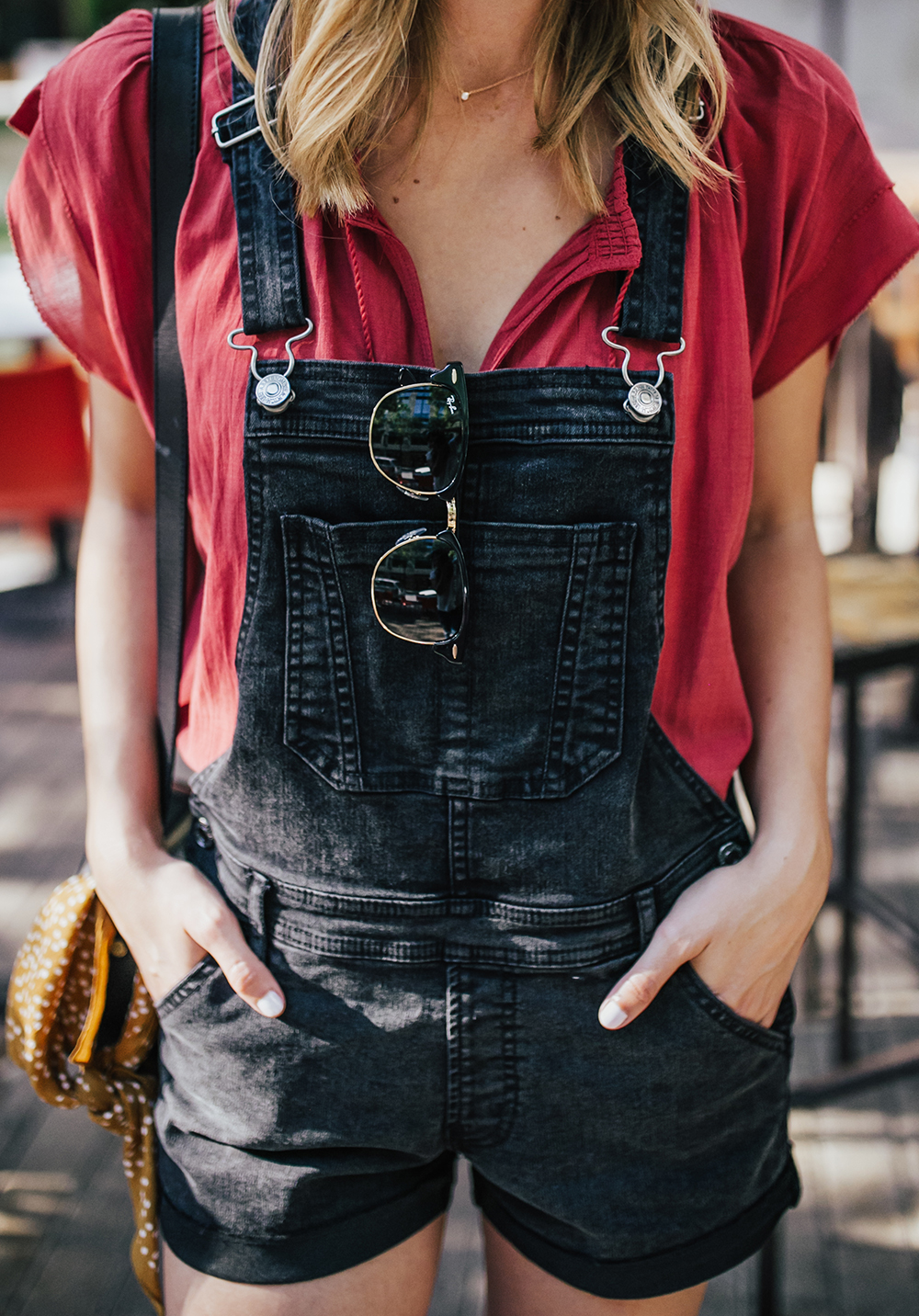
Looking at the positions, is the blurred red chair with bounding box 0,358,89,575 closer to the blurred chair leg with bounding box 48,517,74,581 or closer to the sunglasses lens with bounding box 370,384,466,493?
the blurred chair leg with bounding box 48,517,74,581

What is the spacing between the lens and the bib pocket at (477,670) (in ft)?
2.99

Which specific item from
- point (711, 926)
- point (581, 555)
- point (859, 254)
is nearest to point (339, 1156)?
point (711, 926)

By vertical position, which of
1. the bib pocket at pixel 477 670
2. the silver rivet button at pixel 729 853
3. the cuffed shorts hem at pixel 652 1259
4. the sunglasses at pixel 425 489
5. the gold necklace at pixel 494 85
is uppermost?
the gold necklace at pixel 494 85

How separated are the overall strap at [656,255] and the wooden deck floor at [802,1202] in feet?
5.31

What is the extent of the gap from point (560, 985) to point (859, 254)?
693 millimetres

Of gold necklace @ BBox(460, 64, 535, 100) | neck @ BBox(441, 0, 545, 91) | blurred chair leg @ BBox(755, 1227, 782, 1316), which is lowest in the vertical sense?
blurred chair leg @ BBox(755, 1227, 782, 1316)

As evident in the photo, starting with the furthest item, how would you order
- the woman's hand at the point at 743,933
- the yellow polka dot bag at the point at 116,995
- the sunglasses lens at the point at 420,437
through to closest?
the yellow polka dot bag at the point at 116,995 < the woman's hand at the point at 743,933 < the sunglasses lens at the point at 420,437

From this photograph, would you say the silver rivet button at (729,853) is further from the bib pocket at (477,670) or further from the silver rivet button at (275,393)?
the silver rivet button at (275,393)

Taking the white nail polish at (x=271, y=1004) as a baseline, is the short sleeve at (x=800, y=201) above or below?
above

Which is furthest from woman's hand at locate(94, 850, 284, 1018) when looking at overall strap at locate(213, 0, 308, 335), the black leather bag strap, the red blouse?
overall strap at locate(213, 0, 308, 335)

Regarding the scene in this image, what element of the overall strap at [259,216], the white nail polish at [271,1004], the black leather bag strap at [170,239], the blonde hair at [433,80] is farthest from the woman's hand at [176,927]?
the blonde hair at [433,80]

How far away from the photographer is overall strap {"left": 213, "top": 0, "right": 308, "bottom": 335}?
91 cm

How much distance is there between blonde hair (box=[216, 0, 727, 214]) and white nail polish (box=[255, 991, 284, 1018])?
641 millimetres

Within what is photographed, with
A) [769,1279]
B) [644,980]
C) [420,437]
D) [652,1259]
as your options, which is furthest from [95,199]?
[769,1279]
